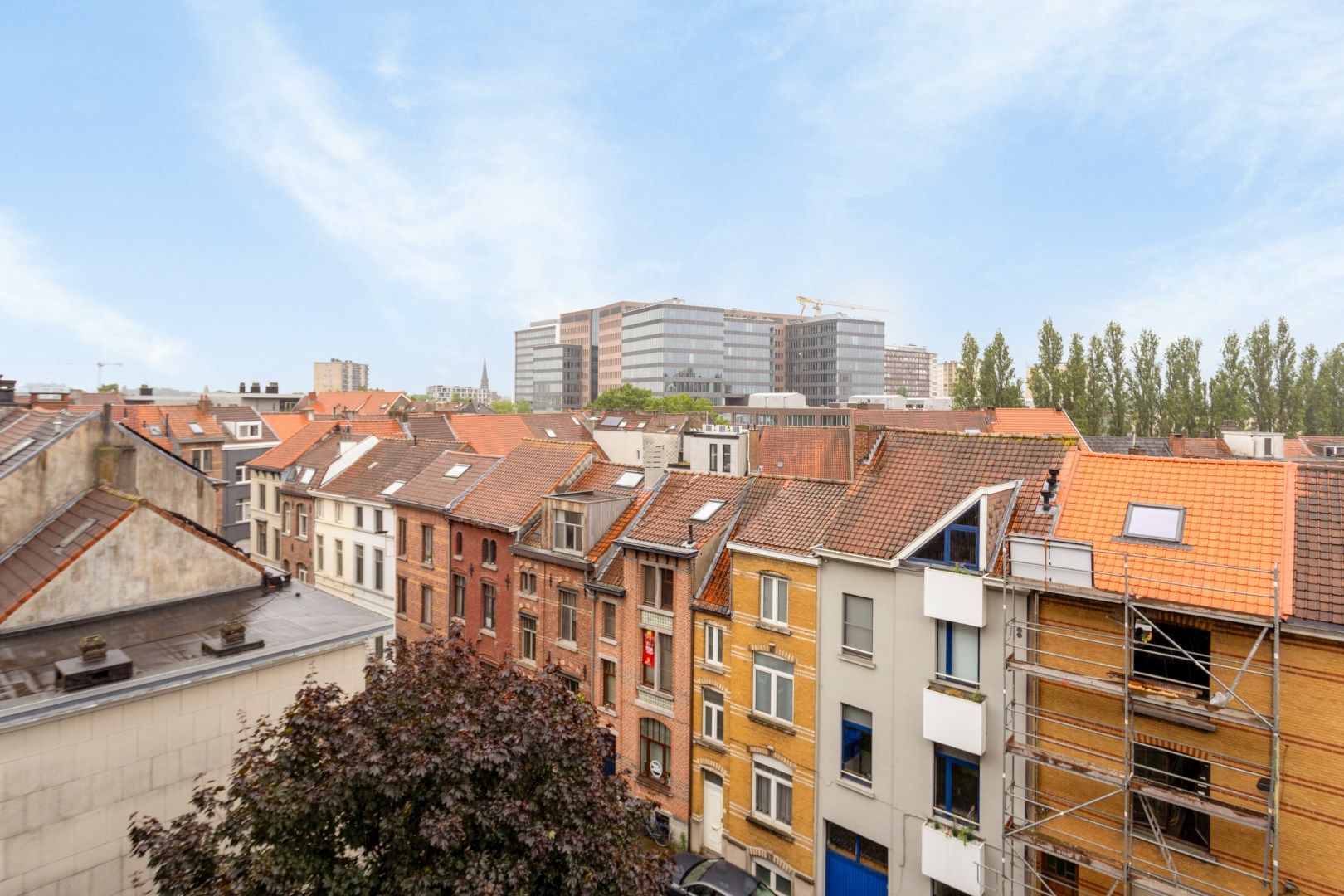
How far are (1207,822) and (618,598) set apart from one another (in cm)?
1641

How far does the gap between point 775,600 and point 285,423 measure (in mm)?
56451

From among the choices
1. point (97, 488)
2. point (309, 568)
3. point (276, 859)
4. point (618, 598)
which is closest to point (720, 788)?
point (618, 598)

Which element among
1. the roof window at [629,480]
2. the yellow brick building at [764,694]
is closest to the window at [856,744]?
the yellow brick building at [764,694]

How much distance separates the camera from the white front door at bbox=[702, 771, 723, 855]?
22438mm

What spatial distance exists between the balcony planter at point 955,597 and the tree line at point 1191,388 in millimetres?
60842

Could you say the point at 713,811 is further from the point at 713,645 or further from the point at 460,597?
the point at 460,597

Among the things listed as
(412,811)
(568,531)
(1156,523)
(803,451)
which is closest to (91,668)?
(412,811)

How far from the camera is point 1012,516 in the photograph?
17.4 meters

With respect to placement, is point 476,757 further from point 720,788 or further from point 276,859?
point 720,788

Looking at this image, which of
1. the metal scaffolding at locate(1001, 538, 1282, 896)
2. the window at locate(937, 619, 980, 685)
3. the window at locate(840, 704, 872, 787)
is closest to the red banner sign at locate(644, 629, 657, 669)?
the window at locate(840, 704, 872, 787)

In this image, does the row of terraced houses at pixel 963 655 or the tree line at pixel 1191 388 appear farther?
the tree line at pixel 1191 388

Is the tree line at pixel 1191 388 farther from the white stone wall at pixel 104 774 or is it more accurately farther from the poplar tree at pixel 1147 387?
the white stone wall at pixel 104 774

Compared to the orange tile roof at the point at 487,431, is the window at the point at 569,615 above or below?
below

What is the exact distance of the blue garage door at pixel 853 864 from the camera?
18984 mm
